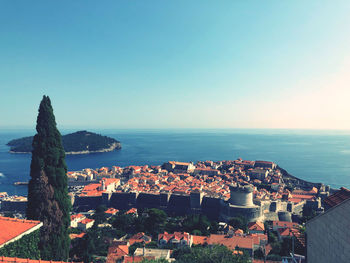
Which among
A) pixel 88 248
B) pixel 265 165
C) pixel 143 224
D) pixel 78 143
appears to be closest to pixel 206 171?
pixel 265 165

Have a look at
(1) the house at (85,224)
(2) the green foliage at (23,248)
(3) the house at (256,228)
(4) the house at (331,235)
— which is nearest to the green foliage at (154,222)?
(1) the house at (85,224)

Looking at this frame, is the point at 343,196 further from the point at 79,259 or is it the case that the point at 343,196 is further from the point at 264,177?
the point at 264,177

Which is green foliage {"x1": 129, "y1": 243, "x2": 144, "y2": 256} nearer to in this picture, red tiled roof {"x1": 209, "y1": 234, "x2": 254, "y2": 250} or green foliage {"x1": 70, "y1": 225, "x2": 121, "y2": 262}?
green foliage {"x1": 70, "y1": 225, "x2": 121, "y2": 262}

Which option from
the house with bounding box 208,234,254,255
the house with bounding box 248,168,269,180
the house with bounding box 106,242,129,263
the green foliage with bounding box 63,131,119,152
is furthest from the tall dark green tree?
the green foliage with bounding box 63,131,119,152

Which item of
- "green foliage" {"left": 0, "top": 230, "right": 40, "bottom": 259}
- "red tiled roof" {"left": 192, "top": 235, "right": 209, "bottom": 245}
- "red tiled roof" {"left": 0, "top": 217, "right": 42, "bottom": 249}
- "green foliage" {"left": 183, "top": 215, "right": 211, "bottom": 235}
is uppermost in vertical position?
"red tiled roof" {"left": 0, "top": 217, "right": 42, "bottom": 249}

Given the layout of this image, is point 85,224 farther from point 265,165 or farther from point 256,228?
point 265,165

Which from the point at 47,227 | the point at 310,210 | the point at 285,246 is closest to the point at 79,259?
the point at 47,227

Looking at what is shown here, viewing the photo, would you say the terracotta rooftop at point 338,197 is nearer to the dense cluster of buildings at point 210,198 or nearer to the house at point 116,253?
the house at point 116,253
